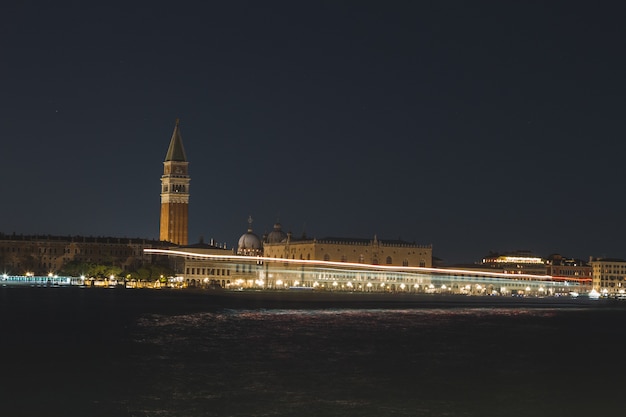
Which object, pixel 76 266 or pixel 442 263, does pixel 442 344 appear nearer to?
pixel 76 266

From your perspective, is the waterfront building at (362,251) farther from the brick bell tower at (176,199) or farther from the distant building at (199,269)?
the brick bell tower at (176,199)


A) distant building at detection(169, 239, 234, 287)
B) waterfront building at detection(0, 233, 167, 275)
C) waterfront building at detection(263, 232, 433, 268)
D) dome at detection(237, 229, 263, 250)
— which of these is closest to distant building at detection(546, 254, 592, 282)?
waterfront building at detection(263, 232, 433, 268)

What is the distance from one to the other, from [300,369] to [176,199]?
140m

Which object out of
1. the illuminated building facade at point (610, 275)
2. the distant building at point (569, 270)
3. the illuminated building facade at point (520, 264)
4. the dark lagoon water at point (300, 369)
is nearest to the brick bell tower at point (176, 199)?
the illuminated building facade at point (520, 264)

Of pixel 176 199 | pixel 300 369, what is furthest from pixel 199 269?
pixel 300 369

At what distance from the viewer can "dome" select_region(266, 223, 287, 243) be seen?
180 metres

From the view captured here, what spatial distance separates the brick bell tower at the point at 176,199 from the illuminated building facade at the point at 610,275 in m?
71.4

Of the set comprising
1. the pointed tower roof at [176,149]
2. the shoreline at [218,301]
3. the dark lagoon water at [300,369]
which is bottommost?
the dark lagoon water at [300,369]

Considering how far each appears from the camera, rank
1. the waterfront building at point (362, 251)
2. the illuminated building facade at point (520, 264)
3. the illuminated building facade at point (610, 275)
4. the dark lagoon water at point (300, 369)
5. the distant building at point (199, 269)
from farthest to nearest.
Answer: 1. the illuminated building facade at point (610, 275)
2. the illuminated building facade at point (520, 264)
3. the distant building at point (199, 269)
4. the waterfront building at point (362, 251)
5. the dark lagoon water at point (300, 369)

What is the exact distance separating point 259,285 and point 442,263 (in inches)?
1341

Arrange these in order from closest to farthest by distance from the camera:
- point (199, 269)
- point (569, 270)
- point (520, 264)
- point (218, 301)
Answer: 1. point (218, 301)
2. point (199, 269)
3. point (520, 264)
4. point (569, 270)

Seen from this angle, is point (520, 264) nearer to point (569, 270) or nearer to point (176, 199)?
point (569, 270)

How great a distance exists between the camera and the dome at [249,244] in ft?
625

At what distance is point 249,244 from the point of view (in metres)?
193
